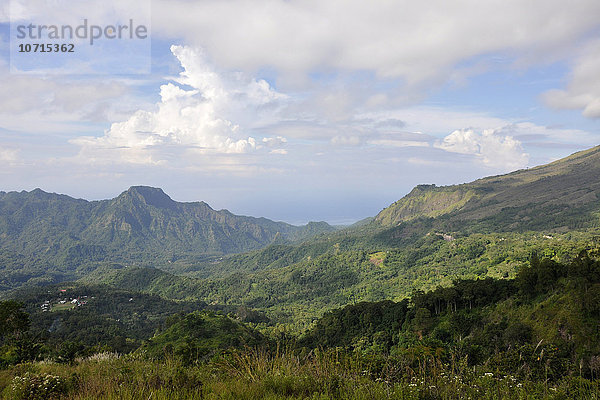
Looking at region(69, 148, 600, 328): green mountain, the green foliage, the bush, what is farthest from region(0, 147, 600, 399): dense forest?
region(69, 148, 600, 328): green mountain

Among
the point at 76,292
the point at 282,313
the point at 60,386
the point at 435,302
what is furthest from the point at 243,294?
the point at 60,386

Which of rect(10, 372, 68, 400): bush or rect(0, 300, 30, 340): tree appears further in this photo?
rect(0, 300, 30, 340): tree

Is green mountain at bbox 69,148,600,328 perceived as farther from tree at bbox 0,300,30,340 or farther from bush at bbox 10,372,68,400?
bush at bbox 10,372,68,400

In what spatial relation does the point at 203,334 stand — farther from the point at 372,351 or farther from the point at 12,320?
the point at 12,320

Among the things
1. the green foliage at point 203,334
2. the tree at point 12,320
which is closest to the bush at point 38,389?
the tree at point 12,320

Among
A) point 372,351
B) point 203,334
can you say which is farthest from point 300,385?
point 203,334

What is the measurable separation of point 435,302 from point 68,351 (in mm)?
47299

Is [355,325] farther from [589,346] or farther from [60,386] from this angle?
[60,386]

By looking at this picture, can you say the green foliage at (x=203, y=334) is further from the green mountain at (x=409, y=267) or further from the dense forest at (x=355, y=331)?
the green mountain at (x=409, y=267)

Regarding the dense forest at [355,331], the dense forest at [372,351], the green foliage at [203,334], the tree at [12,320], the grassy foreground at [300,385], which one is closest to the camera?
the grassy foreground at [300,385]

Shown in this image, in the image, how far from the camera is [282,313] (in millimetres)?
116500

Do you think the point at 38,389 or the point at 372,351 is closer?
the point at 38,389

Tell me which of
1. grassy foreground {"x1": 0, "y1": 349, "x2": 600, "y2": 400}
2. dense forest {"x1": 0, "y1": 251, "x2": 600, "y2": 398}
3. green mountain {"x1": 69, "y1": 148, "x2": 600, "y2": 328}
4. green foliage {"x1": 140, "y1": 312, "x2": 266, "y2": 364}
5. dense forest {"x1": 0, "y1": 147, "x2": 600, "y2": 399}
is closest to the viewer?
grassy foreground {"x1": 0, "y1": 349, "x2": 600, "y2": 400}

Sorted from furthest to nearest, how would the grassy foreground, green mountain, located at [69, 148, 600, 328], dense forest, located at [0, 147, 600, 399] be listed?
green mountain, located at [69, 148, 600, 328]
dense forest, located at [0, 147, 600, 399]
the grassy foreground
